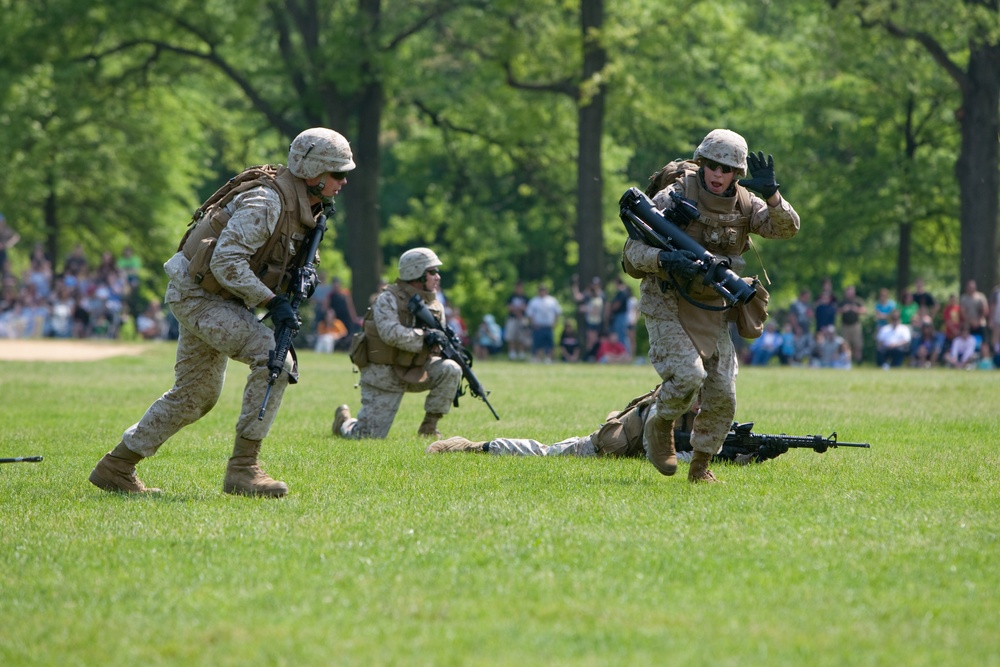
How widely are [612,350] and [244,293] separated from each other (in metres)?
22.3

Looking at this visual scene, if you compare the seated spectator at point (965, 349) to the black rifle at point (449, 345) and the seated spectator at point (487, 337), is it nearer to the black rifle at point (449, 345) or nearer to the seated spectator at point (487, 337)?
the seated spectator at point (487, 337)

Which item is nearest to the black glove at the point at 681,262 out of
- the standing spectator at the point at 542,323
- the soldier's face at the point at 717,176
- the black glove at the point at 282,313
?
the soldier's face at the point at 717,176

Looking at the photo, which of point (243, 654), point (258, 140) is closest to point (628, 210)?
point (243, 654)

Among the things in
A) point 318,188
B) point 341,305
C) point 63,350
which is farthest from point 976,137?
point 318,188

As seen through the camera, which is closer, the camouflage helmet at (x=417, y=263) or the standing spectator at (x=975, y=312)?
the camouflage helmet at (x=417, y=263)

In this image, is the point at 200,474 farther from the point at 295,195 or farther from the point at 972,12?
the point at 972,12

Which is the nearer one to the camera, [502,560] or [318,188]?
[502,560]

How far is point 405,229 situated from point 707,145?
35.1m

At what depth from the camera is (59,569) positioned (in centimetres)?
625

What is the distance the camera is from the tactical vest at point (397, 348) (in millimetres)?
12219

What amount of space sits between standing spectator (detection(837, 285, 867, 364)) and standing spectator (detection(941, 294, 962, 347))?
86.8 inches

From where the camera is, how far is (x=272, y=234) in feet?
26.6

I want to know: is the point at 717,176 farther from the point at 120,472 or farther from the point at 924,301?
the point at 924,301

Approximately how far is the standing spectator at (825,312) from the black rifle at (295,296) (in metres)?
22.7
